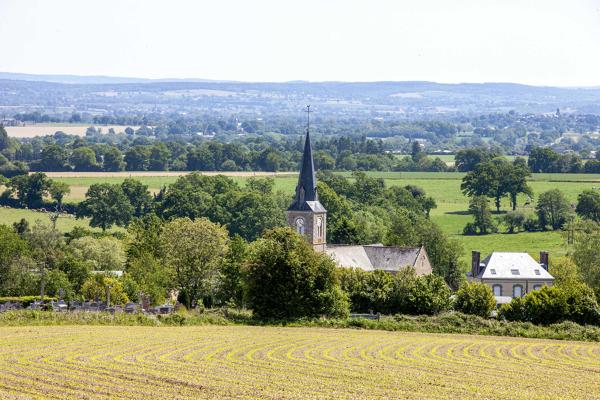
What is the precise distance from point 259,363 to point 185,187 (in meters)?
103

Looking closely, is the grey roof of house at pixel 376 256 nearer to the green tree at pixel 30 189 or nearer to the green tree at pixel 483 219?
the green tree at pixel 483 219

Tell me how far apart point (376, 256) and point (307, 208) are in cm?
896

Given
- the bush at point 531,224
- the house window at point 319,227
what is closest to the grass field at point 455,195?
the bush at point 531,224

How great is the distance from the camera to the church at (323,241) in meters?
85.0

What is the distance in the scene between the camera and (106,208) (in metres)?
137

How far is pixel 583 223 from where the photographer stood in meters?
114

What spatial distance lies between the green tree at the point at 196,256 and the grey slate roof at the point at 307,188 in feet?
21.1

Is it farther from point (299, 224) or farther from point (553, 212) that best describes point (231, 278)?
point (553, 212)

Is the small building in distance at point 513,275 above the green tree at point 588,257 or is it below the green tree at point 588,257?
below

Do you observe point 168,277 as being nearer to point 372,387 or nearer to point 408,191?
point 372,387

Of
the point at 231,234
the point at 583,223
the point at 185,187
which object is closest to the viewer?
the point at 583,223

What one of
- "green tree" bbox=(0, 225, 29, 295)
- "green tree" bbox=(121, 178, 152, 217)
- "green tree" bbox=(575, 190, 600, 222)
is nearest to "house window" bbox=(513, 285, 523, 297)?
"green tree" bbox=(0, 225, 29, 295)

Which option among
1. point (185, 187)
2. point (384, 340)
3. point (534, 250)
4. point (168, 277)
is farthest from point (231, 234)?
point (384, 340)

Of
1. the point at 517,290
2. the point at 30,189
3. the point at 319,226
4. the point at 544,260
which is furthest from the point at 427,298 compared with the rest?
the point at 30,189
